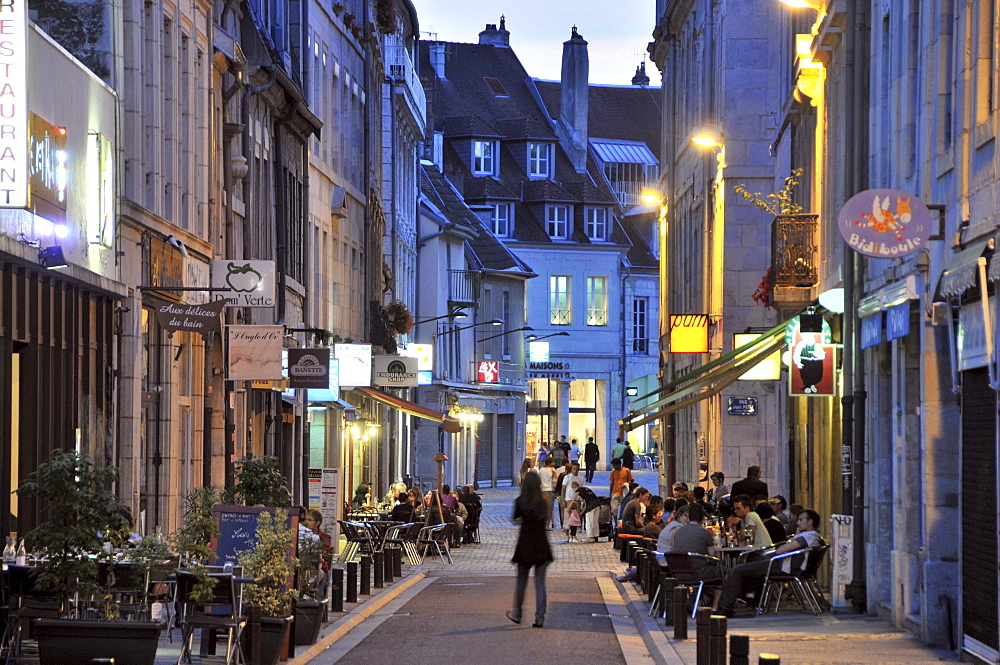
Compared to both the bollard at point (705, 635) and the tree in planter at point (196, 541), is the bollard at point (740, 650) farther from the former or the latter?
the tree in planter at point (196, 541)

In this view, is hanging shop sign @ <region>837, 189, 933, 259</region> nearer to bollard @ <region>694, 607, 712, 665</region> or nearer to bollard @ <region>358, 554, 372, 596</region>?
bollard @ <region>694, 607, 712, 665</region>

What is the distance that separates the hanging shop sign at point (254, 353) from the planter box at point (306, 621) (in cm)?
889

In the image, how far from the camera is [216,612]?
14.6 meters

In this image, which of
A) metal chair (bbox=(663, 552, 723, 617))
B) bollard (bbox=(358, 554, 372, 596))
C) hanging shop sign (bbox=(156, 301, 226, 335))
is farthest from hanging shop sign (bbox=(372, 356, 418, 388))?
metal chair (bbox=(663, 552, 723, 617))

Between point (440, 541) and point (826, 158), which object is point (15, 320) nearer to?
point (826, 158)

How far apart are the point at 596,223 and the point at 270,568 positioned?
243 feet

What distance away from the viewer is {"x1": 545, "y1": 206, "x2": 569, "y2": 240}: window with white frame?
286 feet

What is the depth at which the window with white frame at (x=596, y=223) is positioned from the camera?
88.2m

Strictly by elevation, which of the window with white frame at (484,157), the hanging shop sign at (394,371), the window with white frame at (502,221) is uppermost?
the window with white frame at (484,157)

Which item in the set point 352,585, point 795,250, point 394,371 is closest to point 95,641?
point 352,585

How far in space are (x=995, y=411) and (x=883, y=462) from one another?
5.67 meters

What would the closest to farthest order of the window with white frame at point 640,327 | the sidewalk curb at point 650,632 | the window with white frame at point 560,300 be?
the sidewalk curb at point 650,632, the window with white frame at point 560,300, the window with white frame at point 640,327

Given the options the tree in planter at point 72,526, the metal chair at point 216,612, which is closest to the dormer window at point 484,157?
the metal chair at point 216,612

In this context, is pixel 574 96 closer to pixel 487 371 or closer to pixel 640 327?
pixel 640 327
